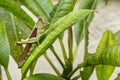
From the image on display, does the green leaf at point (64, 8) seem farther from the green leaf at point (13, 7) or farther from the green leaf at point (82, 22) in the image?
the green leaf at point (82, 22)

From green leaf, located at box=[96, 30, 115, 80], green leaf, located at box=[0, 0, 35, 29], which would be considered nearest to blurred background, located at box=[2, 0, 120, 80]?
green leaf, located at box=[96, 30, 115, 80]

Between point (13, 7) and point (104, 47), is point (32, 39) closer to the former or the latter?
point (13, 7)

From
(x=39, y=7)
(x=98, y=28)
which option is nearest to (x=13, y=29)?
(x=39, y=7)

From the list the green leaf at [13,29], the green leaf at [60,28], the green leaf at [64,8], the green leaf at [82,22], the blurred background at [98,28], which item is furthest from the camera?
the blurred background at [98,28]

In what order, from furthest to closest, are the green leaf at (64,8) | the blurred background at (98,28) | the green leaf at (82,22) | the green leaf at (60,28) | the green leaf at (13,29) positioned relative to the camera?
the blurred background at (98,28) < the green leaf at (82,22) < the green leaf at (13,29) < the green leaf at (64,8) < the green leaf at (60,28)

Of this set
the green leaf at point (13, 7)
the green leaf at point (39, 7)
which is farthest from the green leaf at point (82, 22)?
the green leaf at point (13, 7)

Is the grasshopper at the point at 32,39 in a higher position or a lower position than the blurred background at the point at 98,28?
higher

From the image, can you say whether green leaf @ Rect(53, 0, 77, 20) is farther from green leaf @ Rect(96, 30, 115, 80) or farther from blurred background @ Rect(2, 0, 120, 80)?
blurred background @ Rect(2, 0, 120, 80)

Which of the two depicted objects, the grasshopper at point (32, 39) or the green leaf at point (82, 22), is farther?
the green leaf at point (82, 22)
